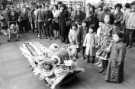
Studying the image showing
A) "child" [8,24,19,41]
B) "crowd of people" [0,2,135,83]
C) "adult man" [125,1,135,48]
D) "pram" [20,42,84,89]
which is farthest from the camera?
"child" [8,24,19,41]

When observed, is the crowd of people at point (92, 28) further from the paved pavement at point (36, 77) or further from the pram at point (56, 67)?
the pram at point (56, 67)

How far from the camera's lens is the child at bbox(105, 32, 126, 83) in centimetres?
448

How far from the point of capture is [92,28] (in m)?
6.11

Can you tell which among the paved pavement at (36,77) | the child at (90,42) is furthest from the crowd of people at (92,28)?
the paved pavement at (36,77)

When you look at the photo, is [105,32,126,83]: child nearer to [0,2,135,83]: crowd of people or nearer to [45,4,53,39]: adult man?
[0,2,135,83]: crowd of people

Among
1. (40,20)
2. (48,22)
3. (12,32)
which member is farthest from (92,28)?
(12,32)

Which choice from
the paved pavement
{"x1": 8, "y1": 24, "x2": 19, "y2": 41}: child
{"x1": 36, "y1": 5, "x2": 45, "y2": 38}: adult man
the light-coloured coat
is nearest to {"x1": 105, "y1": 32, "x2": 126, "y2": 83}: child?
the paved pavement

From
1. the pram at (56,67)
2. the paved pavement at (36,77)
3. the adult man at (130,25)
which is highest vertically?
the adult man at (130,25)

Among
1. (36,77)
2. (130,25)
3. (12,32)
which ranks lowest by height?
(36,77)

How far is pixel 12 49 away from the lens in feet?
26.8

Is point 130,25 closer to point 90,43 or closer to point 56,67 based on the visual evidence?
point 90,43

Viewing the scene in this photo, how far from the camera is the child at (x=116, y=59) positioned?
4.48m

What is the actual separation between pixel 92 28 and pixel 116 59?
5.98ft

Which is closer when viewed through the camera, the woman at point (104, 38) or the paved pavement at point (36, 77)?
the paved pavement at point (36, 77)
